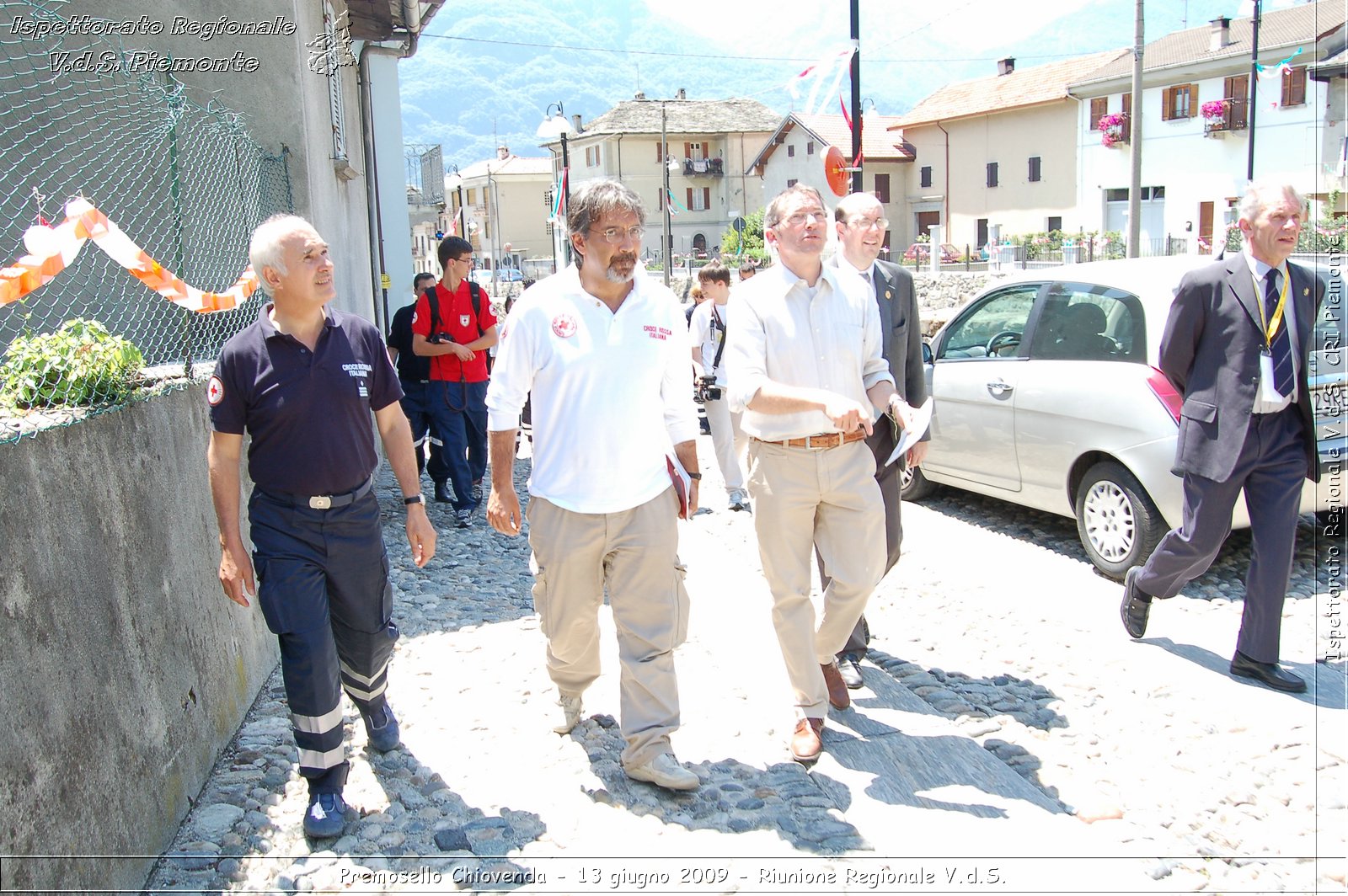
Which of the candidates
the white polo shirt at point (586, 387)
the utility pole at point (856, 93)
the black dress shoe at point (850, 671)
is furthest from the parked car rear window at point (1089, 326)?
the utility pole at point (856, 93)

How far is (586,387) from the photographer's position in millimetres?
3627

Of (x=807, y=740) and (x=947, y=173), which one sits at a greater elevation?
(x=947, y=173)

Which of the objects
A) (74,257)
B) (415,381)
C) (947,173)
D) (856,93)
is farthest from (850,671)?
(947,173)

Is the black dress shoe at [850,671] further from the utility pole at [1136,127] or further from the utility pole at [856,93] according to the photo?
the utility pole at [1136,127]

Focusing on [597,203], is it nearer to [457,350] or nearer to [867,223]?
[867,223]

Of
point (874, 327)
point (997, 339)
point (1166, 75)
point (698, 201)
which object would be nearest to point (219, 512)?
point (874, 327)

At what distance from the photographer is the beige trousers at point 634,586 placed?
3691mm

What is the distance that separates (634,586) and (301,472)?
3.92 feet

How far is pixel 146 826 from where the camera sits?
319 centimetres

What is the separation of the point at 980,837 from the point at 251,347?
2820 millimetres

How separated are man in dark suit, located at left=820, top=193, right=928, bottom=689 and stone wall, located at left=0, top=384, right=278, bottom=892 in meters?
2.60

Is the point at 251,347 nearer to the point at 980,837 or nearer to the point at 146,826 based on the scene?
the point at 146,826

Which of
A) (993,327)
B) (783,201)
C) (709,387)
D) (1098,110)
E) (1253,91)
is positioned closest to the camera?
(783,201)

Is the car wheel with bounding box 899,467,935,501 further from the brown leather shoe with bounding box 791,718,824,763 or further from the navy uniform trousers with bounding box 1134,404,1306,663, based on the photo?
the brown leather shoe with bounding box 791,718,824,763
